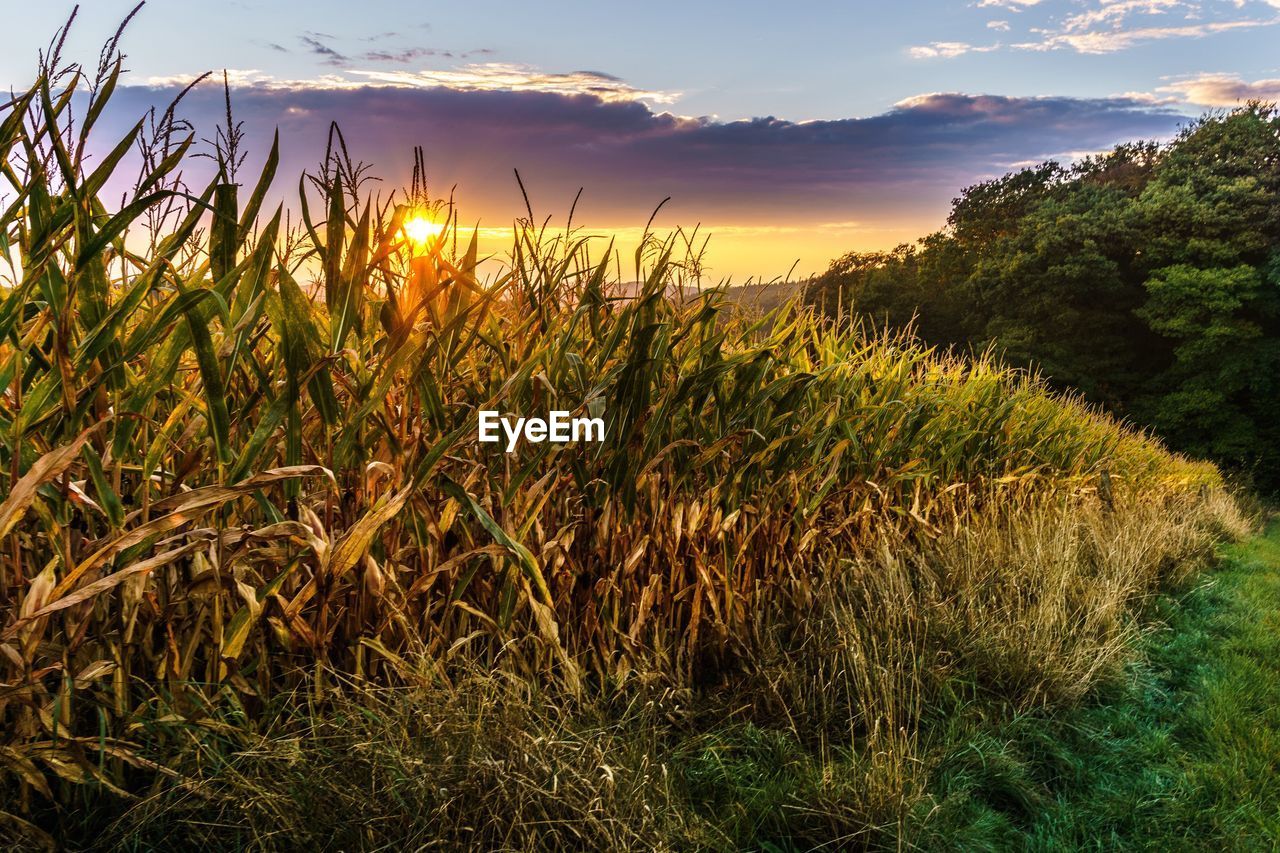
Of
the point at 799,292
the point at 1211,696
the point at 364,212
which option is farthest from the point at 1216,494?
the point at 364,212

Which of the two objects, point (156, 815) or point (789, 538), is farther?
point (789, 538)

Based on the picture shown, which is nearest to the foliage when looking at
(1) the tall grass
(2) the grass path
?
(2) the grass path

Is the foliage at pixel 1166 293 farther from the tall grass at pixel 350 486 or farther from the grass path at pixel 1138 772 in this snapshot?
the tall grass at pixel 350 486

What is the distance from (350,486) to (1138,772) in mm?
2909

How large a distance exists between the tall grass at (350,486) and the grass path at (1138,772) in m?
0.24

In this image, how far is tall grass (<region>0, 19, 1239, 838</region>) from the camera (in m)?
1.62

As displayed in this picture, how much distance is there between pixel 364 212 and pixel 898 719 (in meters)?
2.21

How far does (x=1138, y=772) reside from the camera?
10.1 feet

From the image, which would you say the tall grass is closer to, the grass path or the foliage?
the grass path

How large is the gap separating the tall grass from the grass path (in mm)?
245

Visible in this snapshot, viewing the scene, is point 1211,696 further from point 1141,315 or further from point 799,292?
point 1141,315

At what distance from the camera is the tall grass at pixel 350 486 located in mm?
1623

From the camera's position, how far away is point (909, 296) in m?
30.8

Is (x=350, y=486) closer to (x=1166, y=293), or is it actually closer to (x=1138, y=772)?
(x=1138, y=772)
